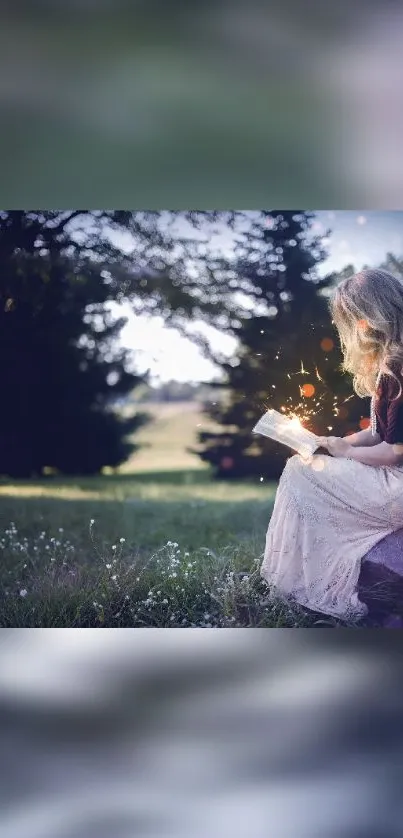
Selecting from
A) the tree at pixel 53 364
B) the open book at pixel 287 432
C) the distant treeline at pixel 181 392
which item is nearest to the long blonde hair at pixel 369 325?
the open book at pixel 287 432

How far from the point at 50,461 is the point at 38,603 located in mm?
834

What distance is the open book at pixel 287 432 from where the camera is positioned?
563 cm

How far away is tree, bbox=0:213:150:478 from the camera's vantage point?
19.0 feet

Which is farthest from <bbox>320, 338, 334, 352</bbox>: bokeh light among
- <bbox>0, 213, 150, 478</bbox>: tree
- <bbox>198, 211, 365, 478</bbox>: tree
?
<bbox>0, 213, 150, 478</bbox>: tree

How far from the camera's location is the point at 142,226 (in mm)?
5742

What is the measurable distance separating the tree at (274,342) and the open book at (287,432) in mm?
38

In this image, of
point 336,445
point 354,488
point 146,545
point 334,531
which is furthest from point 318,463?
point 146,545

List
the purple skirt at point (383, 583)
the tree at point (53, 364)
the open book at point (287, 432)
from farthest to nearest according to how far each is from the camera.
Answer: the tree at point (53, 364), the open book at point (287, 432), the purple skirt at point (383, 583)

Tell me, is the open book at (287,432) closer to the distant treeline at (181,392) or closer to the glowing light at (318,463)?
the glowing light at (318,463)

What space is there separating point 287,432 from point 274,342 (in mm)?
526

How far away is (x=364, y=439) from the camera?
5598 millimetres

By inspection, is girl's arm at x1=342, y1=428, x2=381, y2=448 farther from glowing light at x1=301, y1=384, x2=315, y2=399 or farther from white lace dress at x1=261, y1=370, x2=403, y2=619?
glowing light at x1=301, y1=384, x2=315, y2=399

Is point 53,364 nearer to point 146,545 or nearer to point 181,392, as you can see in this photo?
point 181,392

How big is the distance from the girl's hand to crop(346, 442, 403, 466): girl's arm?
0.02 m
